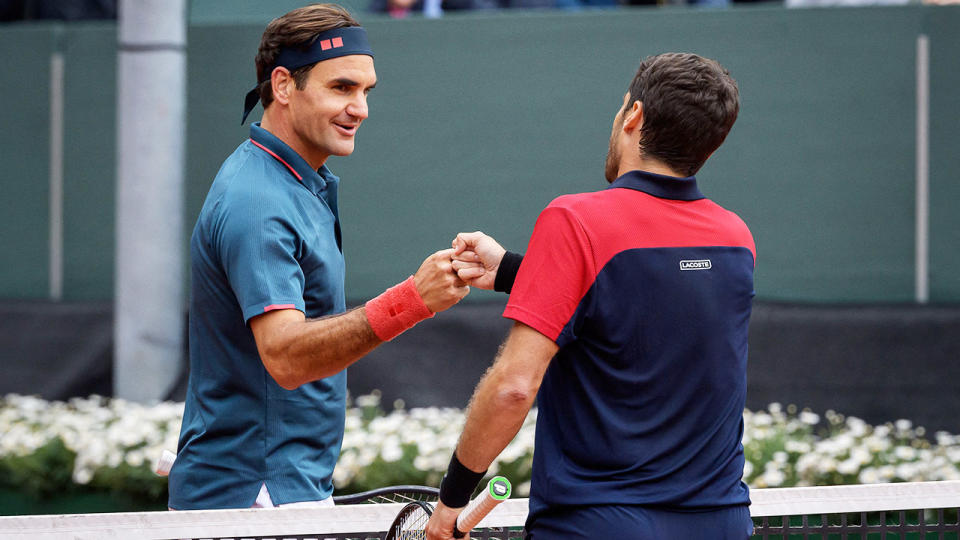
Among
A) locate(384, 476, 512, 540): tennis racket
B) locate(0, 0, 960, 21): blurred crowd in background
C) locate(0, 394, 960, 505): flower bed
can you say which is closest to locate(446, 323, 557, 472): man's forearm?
locate(384, 476, 512, 540): tennis racket

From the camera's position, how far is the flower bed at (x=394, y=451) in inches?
196

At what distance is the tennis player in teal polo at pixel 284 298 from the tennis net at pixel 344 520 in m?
0.26

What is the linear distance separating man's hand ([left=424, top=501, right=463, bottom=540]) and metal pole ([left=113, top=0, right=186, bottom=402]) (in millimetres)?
4239

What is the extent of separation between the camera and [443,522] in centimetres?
221

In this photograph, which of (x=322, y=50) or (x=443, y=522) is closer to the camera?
(x=443, y=522)

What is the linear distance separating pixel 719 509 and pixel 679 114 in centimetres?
78

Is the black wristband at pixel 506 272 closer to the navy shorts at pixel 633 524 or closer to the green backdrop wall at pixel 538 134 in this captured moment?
the navy shorts at pixel 633 524

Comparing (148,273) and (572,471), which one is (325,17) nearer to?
(572,471)

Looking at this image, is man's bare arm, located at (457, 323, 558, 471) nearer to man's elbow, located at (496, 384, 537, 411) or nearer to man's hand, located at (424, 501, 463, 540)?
man's elbow, located at (496, 384, 537, 411)

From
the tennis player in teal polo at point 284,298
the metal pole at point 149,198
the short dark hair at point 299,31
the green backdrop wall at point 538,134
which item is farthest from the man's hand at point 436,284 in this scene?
the green backdrop wall at point 538,134

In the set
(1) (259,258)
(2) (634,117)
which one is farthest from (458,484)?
(2) (634,117)

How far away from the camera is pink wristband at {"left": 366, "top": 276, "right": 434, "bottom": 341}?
7.99 feet

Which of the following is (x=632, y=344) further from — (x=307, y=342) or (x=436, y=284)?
(x=307, y=342)

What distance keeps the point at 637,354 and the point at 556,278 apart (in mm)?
214
